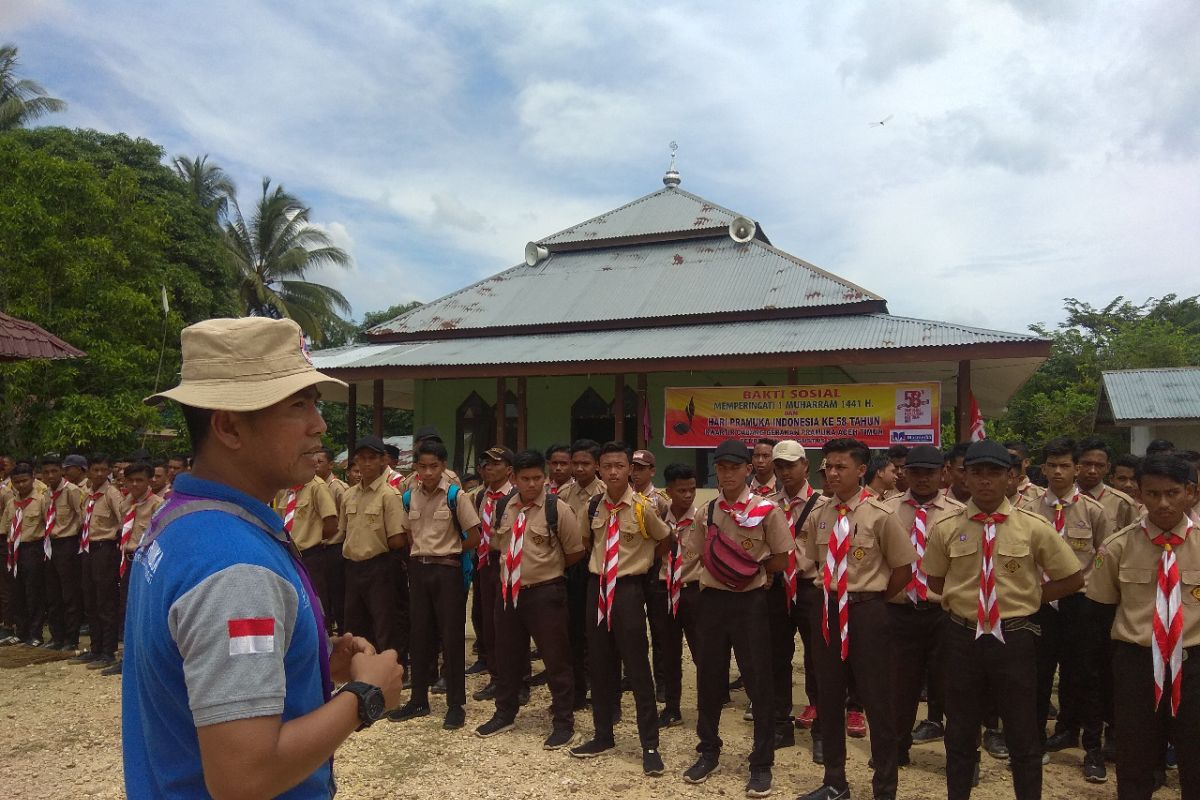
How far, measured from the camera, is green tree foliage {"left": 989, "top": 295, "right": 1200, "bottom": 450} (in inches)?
1052

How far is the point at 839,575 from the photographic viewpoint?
15.4ft

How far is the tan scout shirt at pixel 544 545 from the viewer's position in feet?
18.8

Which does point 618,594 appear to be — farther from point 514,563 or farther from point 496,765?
point 496,765

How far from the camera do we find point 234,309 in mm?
22891

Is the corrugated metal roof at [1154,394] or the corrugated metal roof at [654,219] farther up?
the corrugated metal roof at [654,219]

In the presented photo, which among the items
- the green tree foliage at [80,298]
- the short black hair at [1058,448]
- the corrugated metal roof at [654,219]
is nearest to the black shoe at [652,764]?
the short black hair at [1058,448]

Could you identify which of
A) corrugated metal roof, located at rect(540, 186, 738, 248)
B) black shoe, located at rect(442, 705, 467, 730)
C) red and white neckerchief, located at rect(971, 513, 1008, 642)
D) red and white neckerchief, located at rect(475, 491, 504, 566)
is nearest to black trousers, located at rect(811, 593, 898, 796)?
red and white neckerchief, located at rect(971, 513, 1008, 642)

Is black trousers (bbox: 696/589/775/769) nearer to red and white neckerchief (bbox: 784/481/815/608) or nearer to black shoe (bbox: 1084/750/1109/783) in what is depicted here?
red and white neckerchief (bbox: 784/481/815/608)

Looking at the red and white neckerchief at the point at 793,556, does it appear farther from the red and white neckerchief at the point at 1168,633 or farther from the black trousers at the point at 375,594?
the black trousers at the point at 375,594

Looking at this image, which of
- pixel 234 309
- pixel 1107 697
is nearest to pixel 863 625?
pixel 1107 697

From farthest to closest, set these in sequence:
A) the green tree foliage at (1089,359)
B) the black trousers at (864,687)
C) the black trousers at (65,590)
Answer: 1. the green tree foliage at (1089,359)
2. the black trousers at (65,590)
3. the black trousers at (864,687)

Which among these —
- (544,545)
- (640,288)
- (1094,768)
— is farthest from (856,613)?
(640,288)

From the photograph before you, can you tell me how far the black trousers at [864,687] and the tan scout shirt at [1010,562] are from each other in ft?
1.63

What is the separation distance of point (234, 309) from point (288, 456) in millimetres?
23597
